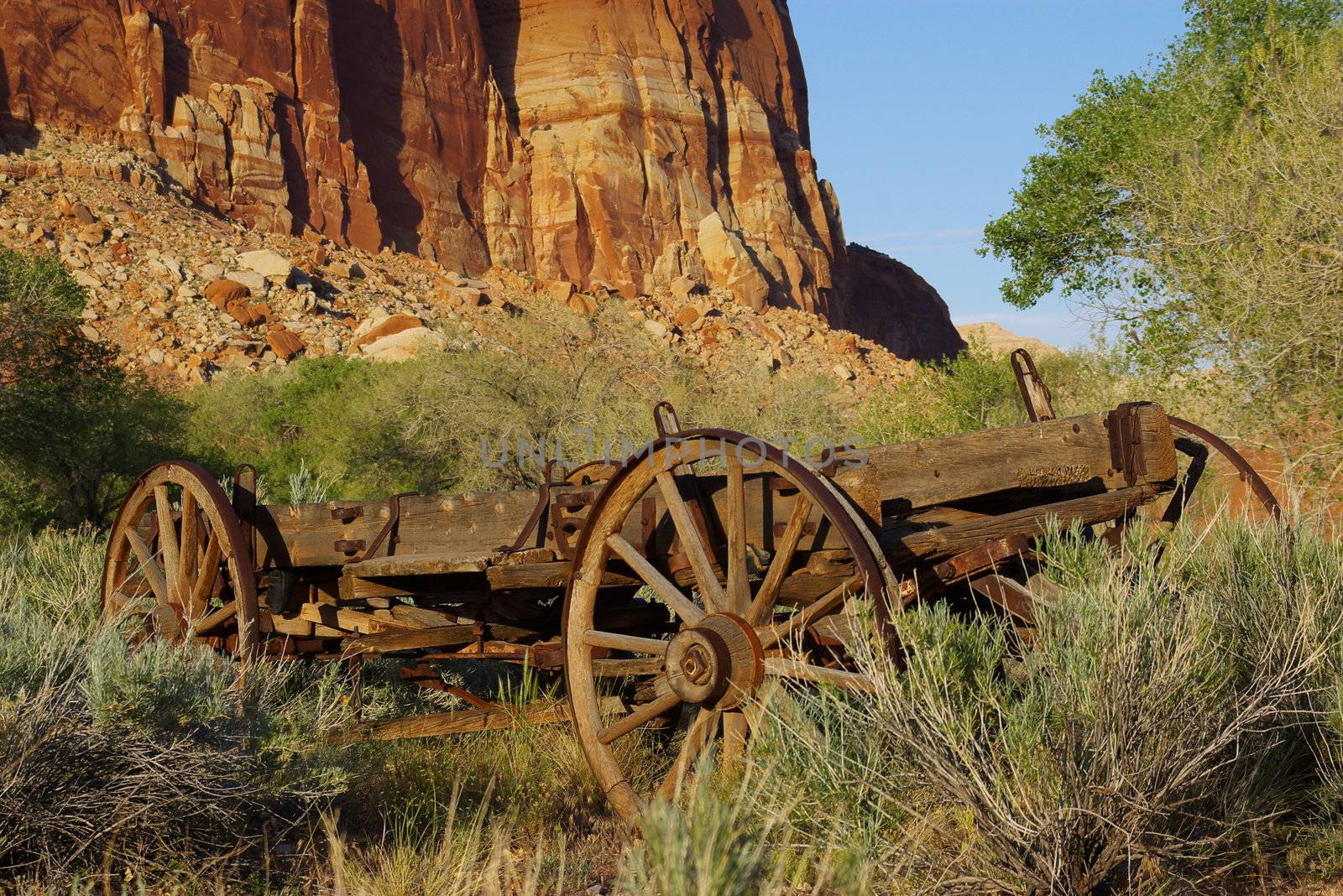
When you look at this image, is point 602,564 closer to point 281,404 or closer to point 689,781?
point 689,781

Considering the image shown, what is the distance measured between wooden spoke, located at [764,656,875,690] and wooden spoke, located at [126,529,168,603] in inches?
127

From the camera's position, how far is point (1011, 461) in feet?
12.6

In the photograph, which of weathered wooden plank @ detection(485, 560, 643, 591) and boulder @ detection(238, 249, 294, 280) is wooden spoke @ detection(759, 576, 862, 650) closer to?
weathered wooden plank @ detection(485, 560, 643, 591)

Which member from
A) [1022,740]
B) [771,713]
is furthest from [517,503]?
[1022,740]

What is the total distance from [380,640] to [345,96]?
5875 centimetres

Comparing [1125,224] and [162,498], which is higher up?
[1125,224]

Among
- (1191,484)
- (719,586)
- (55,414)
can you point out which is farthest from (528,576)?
(55,414)

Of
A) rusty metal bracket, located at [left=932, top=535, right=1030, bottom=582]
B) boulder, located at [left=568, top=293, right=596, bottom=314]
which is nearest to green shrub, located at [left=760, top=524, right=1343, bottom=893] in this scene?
rusty metal bracket, located at [left=932, top=535, right=1030, bottom=582]

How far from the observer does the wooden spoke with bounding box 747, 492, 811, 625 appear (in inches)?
127

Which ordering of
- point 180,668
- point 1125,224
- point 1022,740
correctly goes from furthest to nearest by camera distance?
point 1125,224 → point 180,668 → point 1022,740

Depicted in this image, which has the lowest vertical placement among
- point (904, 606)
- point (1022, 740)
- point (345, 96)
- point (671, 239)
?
point (1022, 740)

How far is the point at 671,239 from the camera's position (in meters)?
63.0

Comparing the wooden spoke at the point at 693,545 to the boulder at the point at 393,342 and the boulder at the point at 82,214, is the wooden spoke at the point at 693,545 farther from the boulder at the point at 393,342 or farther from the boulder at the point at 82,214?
the boulder at the point at 82,214

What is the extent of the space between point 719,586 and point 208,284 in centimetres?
3928
